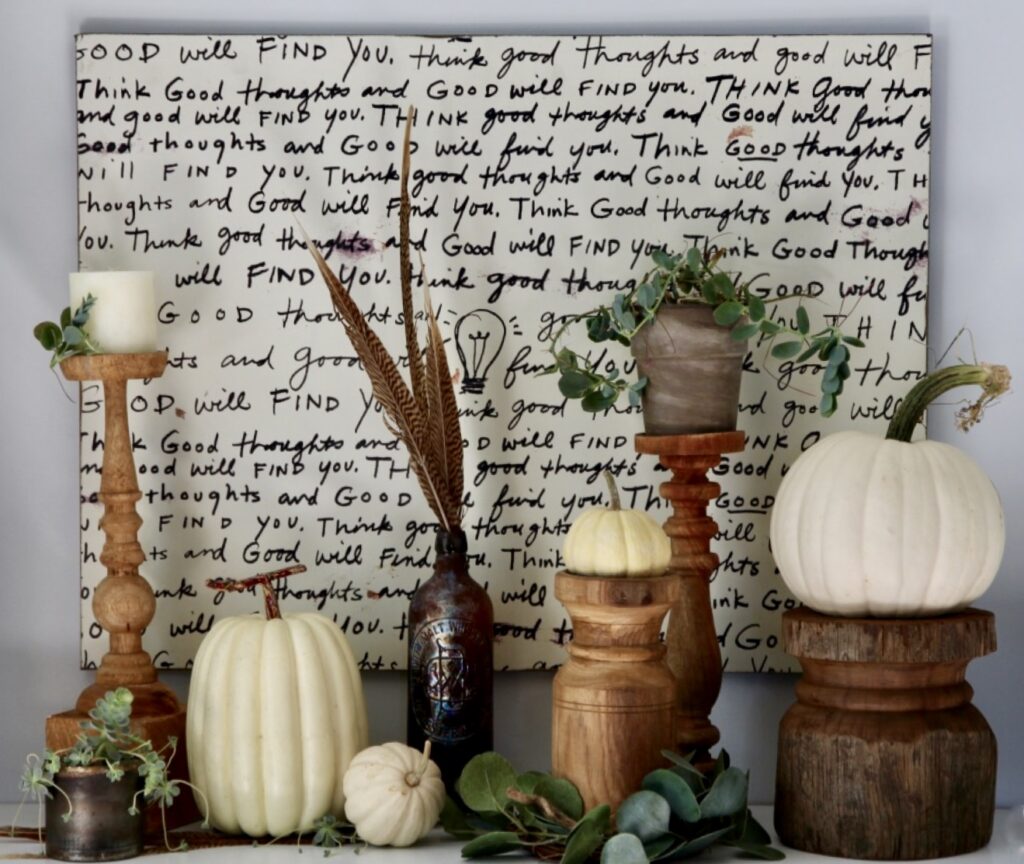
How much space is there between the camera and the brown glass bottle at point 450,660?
1.13 meters

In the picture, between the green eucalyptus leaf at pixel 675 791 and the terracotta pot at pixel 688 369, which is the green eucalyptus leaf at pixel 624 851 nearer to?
the green eucalyptus leaf at pixel 675 791

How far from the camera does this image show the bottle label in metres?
1.13

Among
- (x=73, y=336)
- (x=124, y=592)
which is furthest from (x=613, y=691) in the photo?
(x=73, y=336)

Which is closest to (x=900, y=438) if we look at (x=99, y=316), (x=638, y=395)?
(x=638, y=395)

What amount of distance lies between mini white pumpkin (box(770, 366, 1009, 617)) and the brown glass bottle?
0.27m

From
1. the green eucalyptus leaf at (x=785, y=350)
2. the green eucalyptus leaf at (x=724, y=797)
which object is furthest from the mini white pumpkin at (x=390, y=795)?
the green eucalyptus leaf at (x=785, y=350)

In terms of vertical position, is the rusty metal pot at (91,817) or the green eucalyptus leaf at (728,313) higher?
the green eucalyptus leaf at (728,313)

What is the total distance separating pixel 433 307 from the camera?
4.11 feet

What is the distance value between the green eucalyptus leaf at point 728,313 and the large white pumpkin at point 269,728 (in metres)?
0.41

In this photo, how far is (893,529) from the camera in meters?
1.01

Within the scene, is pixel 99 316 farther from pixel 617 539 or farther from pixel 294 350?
pixel 617 539

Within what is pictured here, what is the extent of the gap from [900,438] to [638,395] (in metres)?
0.21

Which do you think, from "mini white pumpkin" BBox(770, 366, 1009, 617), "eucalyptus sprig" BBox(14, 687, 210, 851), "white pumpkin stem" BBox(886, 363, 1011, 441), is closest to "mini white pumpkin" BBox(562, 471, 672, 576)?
"mini white pumpkin" BBox(770, 366, 1009, 617)

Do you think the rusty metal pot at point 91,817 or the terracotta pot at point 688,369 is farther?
the terracotta pot at point 688,369
